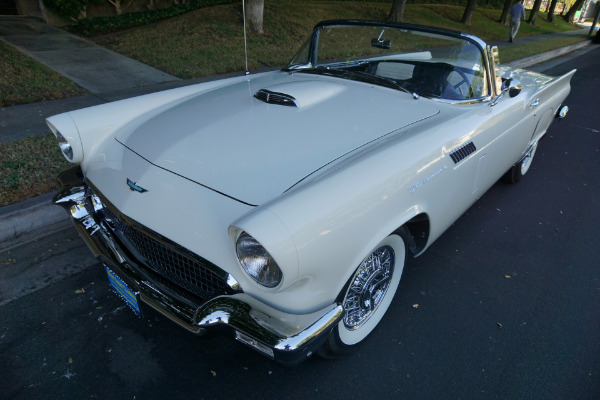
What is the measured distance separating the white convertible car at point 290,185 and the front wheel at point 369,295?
0.4 inches

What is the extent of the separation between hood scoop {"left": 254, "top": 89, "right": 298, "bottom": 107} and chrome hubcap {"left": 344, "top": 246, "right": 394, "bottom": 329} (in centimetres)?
104

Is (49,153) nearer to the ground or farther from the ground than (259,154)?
nearer to the ground

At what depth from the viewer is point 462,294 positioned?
8.68 feet

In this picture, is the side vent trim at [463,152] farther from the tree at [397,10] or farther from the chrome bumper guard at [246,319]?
the tree at [397,10]

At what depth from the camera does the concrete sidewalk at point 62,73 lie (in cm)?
298

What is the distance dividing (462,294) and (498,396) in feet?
2.51

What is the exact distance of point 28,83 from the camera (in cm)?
577

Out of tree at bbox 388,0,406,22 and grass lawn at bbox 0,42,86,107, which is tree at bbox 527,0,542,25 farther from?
grass lawn at bbox 0,42,86,107

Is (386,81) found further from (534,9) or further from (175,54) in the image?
(534,9)

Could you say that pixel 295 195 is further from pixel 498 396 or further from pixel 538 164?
pixel 538 164

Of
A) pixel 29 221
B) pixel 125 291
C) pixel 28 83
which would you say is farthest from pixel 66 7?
pixel 125 291

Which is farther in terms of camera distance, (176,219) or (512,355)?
(512,355)

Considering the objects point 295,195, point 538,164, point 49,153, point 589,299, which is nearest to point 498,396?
point 589,299

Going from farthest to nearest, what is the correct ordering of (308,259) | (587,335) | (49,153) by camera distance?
(49,153), (587,335), (308,259)
